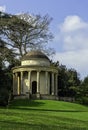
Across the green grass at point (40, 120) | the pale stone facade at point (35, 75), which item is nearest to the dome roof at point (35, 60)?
the pale stone facade at point (35, 75)

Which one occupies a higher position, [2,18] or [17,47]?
[2,18]

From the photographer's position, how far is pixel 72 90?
91312 millimetres

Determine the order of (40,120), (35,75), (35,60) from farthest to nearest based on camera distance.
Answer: (35,75), (35,60), (40,120)

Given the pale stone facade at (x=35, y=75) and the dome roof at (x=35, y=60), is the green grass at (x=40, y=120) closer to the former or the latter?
the pale stone facade at (x=35, y=75)

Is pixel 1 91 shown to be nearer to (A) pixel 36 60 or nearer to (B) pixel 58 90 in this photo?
(A) pixel 36 60

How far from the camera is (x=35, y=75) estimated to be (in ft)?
265

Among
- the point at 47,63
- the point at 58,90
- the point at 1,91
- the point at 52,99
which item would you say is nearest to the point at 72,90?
the point at 58,90

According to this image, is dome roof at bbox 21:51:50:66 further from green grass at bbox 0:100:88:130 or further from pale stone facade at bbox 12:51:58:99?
green grass at bbox 0:100:88:130

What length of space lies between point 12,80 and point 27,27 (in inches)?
470

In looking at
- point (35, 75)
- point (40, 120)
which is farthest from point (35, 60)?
point (40, 120)

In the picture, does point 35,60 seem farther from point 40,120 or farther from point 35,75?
point 40,120

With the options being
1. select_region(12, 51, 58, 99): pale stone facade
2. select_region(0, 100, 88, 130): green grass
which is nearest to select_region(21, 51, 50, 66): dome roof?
select_region(12, 51, 58, 99): pale stone facade

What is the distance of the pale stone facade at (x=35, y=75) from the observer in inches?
3123

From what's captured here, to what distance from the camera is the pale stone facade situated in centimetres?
7931
